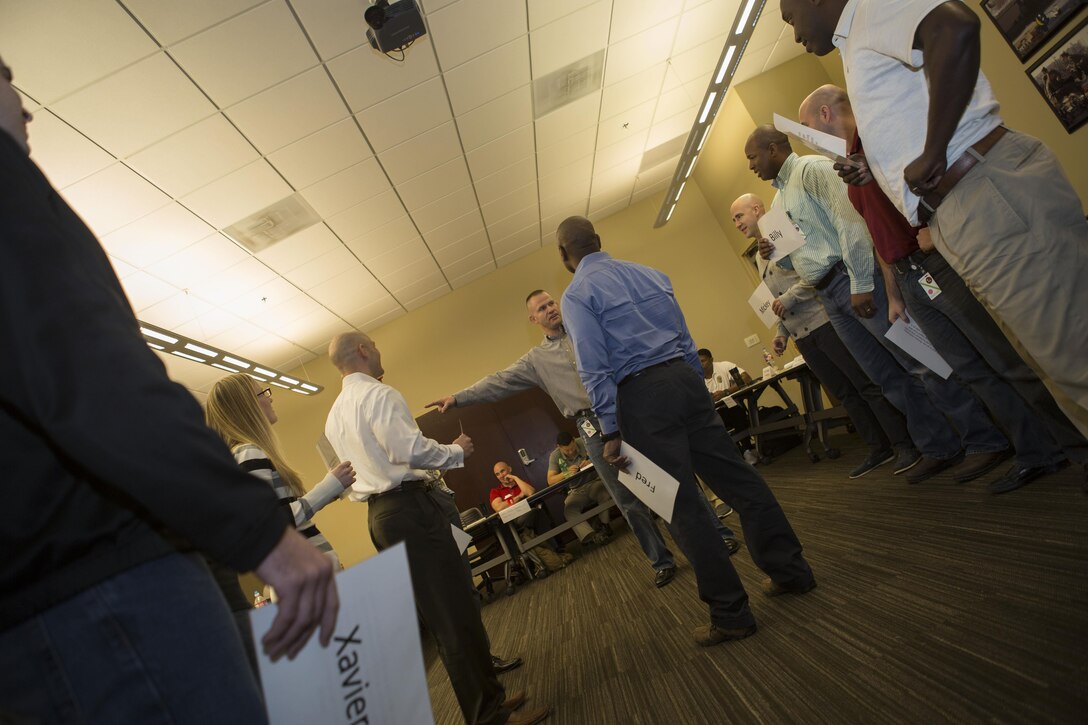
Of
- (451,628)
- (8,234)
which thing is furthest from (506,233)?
(8,234)

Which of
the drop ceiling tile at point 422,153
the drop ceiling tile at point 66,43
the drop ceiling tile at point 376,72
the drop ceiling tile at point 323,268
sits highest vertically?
the drop ceiling tile at point 66,43

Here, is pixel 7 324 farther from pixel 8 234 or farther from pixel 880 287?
pixel 880 287

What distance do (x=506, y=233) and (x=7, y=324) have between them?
664 cm

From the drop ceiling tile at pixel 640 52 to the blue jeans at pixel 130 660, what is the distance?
5.00 metres

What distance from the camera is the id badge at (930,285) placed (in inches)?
79.1

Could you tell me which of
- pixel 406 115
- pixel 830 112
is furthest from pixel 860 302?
pixel 406 115

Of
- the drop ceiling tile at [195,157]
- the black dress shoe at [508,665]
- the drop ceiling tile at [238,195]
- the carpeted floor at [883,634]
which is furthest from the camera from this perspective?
the drop ceiling tile at [238,195]

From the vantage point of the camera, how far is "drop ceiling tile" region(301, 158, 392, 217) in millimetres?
4520

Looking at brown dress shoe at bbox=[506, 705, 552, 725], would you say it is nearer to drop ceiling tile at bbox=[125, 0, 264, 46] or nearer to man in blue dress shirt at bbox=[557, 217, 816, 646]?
man in blue dress shirt at bbox=[557, 217, 816, 646]

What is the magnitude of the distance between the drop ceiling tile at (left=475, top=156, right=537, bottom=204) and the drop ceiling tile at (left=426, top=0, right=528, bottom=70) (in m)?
1.64

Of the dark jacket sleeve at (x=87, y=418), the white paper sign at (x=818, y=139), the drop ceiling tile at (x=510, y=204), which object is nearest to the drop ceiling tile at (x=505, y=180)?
the drop ceiling tile at (x=510, y=204)

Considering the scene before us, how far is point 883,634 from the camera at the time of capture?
146 centimetres

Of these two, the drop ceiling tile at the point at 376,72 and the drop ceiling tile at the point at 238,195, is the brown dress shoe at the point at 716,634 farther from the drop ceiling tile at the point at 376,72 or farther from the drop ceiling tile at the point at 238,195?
the drop ceiling tile at the point at 238,195

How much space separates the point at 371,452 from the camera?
2174 mm
